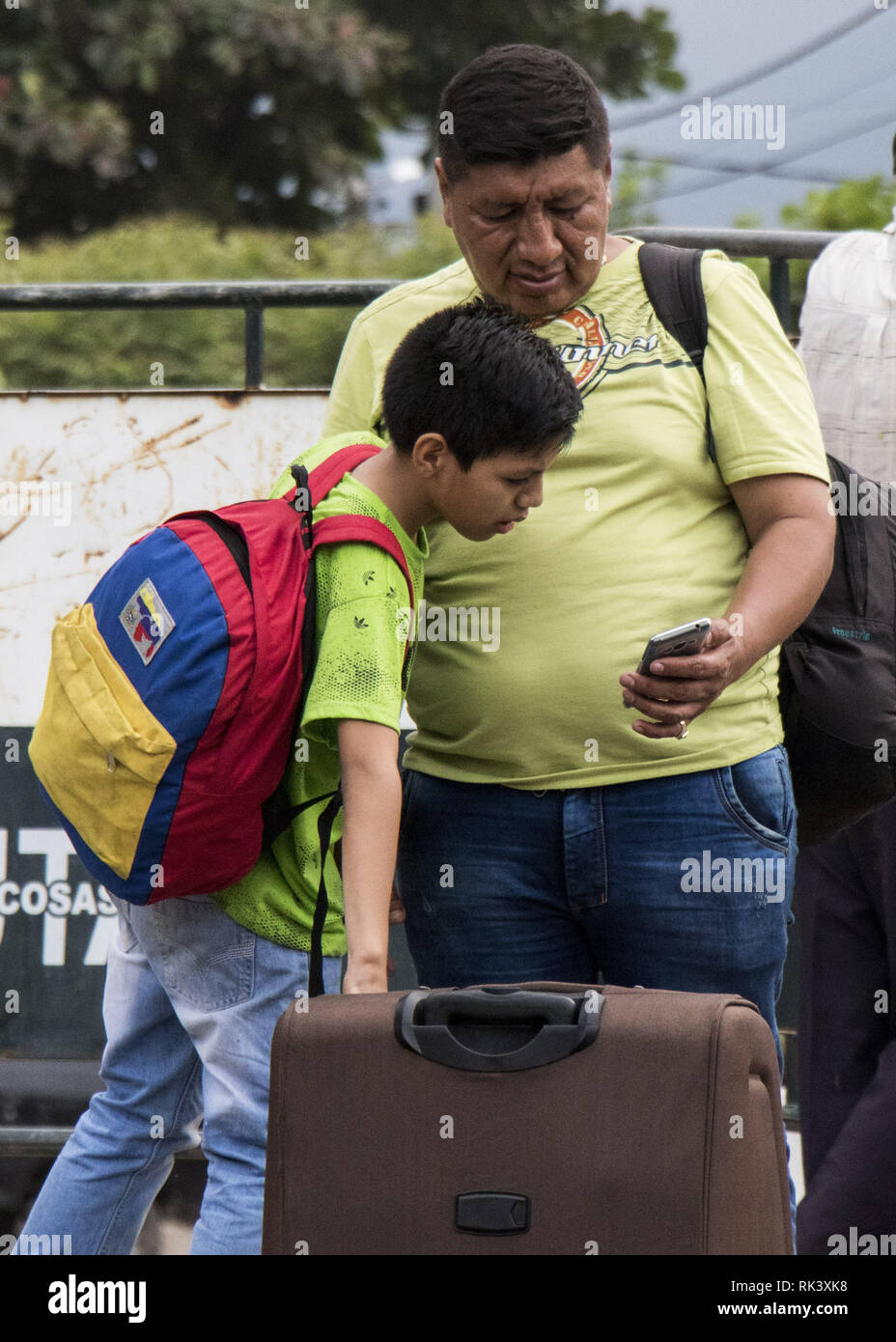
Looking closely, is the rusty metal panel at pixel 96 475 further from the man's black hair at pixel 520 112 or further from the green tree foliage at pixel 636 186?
the green tree foliage at pixel 636 186

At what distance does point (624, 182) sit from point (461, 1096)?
43.0ft

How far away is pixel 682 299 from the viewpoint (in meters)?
2.18

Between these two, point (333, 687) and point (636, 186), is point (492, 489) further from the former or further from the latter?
point (636, 186)

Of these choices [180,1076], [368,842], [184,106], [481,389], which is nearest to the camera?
[368,842]

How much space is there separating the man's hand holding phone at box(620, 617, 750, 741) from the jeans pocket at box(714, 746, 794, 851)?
0.14 m

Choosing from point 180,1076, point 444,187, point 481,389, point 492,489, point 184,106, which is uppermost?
point 184,106

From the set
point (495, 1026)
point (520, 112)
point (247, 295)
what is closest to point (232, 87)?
point (247, 295)

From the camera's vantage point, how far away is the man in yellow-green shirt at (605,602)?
6.93 ft

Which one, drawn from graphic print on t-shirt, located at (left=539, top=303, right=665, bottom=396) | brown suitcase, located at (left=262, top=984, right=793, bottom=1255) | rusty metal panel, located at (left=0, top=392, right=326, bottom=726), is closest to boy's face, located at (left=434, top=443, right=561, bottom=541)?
graphic print on t-shirt, located at (left=539, top=303, right=665, bottom=396)

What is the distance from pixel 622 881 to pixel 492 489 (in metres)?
0.52

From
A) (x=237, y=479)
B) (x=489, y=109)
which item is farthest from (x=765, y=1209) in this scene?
(x=237, y=479)

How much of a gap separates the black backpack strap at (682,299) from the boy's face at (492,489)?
25cm

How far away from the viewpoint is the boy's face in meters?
2.04

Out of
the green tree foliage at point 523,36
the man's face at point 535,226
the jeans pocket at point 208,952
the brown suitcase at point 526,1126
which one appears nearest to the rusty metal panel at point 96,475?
the man's face at point 535,226
